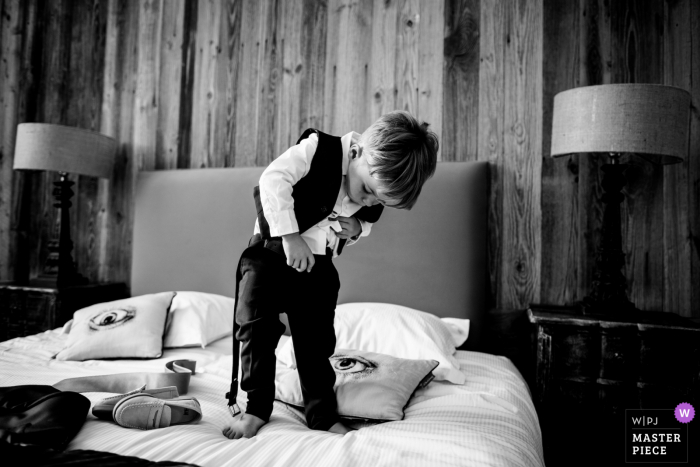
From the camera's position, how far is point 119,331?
1.81 m

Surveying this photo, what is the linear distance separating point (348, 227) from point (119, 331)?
1076 mm

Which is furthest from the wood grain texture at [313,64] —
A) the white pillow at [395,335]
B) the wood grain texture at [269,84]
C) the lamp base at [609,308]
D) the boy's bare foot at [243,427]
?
the boy's bare foot at [243,427]

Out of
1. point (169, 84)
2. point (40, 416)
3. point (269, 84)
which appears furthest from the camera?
point (169, 84)

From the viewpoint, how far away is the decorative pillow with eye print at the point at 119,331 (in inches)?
69.4

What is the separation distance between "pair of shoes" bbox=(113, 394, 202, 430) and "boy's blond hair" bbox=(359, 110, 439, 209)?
73 centimetres

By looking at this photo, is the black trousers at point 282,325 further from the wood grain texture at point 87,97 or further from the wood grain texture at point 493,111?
the wood grain texture at point 87,97

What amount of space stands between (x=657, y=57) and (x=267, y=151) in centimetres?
187

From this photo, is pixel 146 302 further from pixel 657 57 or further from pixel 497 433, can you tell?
pixel 657 57

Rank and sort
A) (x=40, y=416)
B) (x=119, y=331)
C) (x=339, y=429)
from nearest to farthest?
(x=40, y=416), (x=339, y=429), (x=119, y=331)

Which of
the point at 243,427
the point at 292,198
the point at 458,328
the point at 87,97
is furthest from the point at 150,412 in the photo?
the point at 87,97

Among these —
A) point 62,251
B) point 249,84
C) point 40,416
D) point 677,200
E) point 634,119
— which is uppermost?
point 249,84

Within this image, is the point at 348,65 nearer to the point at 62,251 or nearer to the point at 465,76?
the point at 465,76

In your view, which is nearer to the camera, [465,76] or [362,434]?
[362,434]

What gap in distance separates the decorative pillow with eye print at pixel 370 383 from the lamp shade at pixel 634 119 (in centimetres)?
105
